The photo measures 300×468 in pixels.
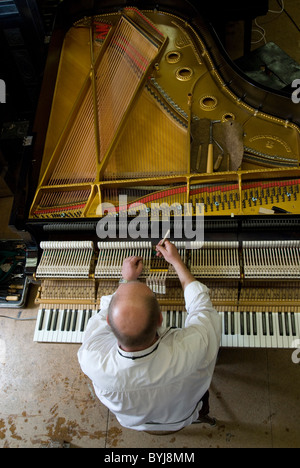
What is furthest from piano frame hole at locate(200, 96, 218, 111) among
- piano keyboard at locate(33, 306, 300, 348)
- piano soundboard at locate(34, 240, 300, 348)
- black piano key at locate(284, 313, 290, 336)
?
black piano key at locate(284, 313, 290, 336)

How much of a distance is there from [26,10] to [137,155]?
81.7 inches

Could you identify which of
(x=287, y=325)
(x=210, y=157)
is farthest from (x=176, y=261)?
(x=287, y=325)

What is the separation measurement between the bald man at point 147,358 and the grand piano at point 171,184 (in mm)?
617

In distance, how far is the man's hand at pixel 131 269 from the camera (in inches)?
110

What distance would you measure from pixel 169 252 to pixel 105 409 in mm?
1921

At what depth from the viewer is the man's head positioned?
83.2 inches

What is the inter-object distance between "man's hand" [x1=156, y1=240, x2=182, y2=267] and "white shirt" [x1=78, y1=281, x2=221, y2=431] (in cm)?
39

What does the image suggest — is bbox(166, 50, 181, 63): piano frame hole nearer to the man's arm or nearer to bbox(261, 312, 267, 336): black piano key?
the man's arm

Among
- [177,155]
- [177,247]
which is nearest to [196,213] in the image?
[177,247]

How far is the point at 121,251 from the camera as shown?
3088mm

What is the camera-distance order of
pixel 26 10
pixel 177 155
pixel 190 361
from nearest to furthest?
pixel 190 361, pixel 177 155, pixel 26 10

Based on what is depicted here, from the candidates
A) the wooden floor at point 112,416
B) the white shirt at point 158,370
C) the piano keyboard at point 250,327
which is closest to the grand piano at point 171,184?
the piano keyboard at point 250,327

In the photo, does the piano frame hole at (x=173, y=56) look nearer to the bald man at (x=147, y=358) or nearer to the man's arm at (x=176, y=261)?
the man's arm at (x=176, y=261)
